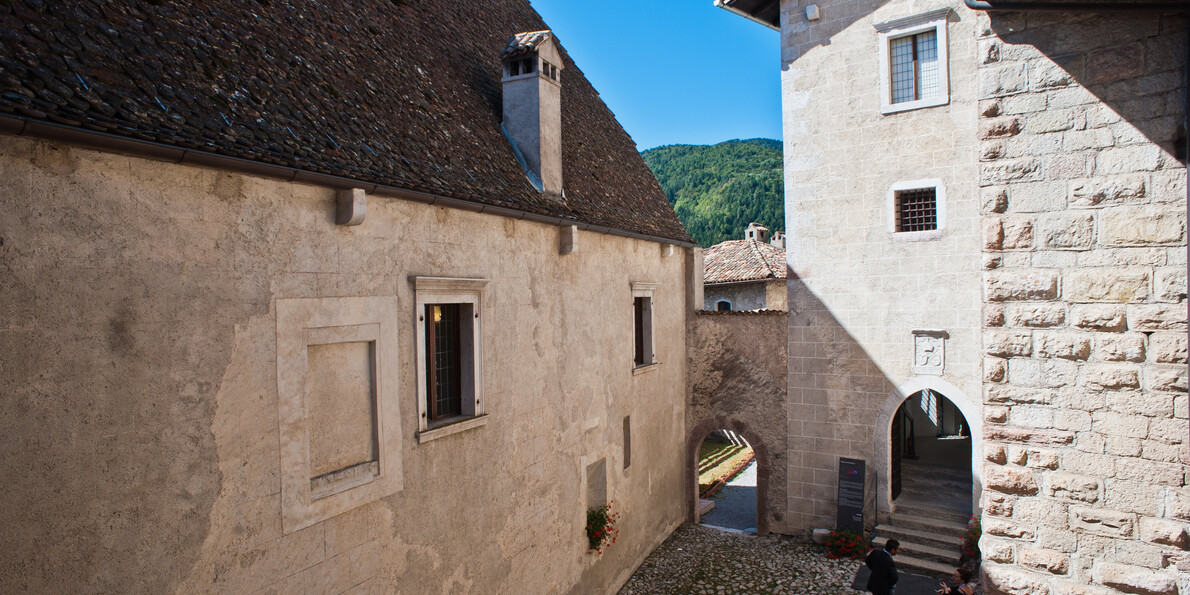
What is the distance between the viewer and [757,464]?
1259 cm

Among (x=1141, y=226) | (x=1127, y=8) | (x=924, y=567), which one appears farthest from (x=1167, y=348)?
(x=924, y=567)

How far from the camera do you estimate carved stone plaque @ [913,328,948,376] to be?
11.1 metres

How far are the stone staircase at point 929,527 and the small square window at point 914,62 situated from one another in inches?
257

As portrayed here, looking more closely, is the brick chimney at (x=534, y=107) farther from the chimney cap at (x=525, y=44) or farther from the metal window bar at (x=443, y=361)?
the metal window bar at (x=443, y=361)

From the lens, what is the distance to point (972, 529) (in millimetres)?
10500

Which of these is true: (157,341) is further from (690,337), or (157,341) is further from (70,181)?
(690,337)

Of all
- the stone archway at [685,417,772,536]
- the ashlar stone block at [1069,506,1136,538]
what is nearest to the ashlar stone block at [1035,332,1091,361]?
the ashlar stone block at [1069,506,1136,538]

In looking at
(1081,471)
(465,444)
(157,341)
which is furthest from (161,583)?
(1081,471)

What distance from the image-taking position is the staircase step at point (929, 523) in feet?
36.2

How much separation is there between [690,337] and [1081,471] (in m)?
9.70

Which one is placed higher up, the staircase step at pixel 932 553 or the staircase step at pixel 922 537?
the staircase step at pixel 922 537

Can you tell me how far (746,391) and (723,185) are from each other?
32682 millimetres

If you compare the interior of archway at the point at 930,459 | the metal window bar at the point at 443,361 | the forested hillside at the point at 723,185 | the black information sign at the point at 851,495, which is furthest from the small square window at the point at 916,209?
the forested hillside at the point at 723,185

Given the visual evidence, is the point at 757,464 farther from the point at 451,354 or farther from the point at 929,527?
the point at 451,354
